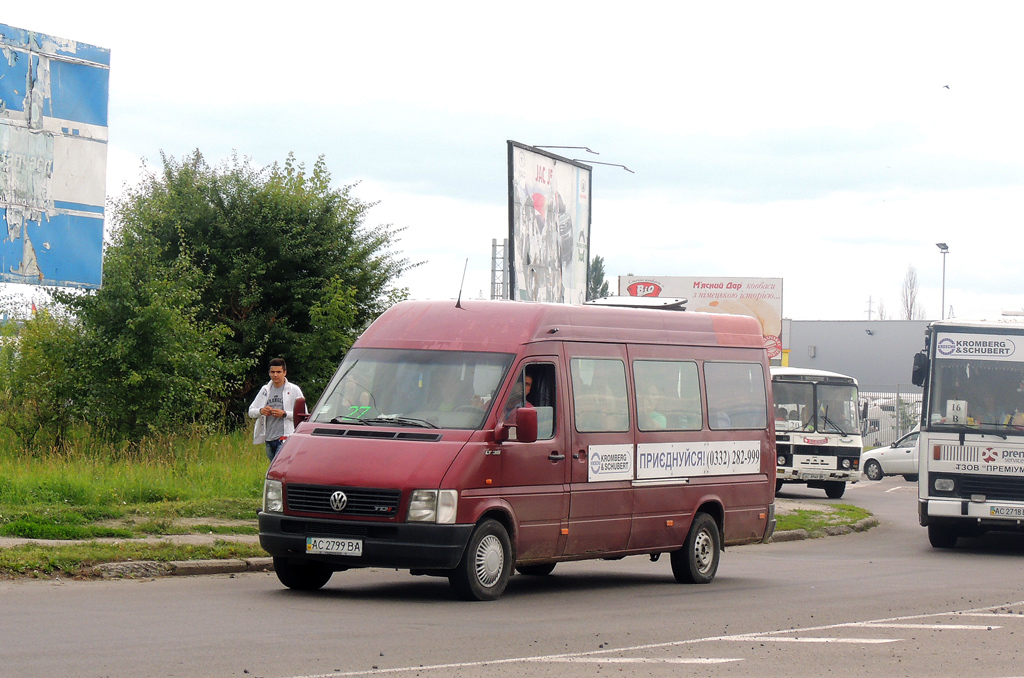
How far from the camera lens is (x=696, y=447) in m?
14.2

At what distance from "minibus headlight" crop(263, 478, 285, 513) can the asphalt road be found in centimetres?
72

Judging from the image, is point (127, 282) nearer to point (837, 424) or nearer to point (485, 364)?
point (485, 364)

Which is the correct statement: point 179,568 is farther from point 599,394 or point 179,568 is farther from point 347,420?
point 599,394

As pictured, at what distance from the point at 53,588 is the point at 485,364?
4018 millimetres

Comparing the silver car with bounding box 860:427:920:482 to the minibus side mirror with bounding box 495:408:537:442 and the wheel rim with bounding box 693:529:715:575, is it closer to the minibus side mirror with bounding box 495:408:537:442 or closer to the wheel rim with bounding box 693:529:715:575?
the wheel rim with bounding box 693:529:715:575

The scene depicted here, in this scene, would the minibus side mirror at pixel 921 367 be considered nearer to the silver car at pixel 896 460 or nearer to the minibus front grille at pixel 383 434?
the minibus front grille at pixel 383 434

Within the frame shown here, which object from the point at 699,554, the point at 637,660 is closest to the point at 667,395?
the point at 699,554

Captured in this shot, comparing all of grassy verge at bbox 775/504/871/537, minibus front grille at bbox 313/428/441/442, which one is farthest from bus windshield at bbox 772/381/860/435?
minibus front grille at bbox 313/428/441/442

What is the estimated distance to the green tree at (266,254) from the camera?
2869cm

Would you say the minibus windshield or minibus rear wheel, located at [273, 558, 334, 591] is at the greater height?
the minibus windshield

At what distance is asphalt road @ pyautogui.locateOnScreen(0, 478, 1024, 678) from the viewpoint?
8.09 metres

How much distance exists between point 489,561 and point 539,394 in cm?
165

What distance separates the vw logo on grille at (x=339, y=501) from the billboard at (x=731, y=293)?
46.1 m

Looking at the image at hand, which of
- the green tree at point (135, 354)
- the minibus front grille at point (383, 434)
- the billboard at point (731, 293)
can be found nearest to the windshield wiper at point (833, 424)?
the green tree at point (135, 354)
